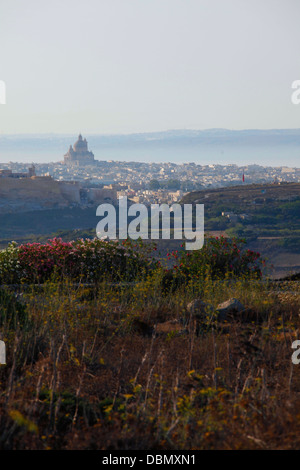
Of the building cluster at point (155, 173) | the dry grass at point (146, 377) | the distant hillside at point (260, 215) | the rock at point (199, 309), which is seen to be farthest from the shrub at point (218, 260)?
the building cluster at point (155, 173)

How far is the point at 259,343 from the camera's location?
4.35m

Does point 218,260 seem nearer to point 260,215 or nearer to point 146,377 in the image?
point 146,377

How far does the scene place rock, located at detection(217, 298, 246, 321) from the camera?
5574mm

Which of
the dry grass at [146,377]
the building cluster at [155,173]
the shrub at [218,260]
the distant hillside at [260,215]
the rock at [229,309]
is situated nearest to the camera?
the dry grass at [146,377]

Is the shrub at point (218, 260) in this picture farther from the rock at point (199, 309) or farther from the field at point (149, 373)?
the rock at point (199, 309)

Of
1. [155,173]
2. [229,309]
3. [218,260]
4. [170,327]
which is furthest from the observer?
[155,173]

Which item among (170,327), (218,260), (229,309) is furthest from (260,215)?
(170,327)

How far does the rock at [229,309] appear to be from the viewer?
219 inches

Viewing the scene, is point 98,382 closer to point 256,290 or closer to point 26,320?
point 26,320

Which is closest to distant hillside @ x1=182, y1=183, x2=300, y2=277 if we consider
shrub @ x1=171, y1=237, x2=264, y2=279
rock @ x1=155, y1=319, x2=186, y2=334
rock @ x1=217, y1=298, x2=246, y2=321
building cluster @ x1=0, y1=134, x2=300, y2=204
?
shrub @ x1=171, y1=237, x2=264, y2=279

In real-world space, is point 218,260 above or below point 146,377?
above

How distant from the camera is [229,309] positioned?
18.4 ft
